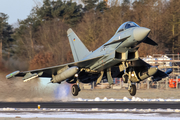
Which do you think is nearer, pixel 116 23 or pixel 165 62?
pixel 165 62

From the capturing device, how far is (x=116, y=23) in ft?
153

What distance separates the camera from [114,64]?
1705 centimetres

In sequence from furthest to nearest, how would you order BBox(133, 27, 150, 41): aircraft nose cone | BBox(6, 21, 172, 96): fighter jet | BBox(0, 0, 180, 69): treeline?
BBox(0, 0, 180, 69): treeline
BBox(6, 21, 172, 96): fighter jet
BBox(133, 27, 150, 41): aircraft nose cone

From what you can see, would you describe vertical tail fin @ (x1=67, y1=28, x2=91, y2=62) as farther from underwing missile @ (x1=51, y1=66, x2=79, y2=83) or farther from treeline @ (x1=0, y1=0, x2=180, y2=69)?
treeline @ (x1=0, y1=0, x2=180, y2=69)

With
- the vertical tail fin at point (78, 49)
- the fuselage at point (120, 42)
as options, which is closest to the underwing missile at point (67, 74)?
the fuselage at point (120, 42)

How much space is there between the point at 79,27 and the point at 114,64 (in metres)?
40.0

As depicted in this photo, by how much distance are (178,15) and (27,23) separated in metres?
29.9

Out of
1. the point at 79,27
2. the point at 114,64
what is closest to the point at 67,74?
the point at 114,64

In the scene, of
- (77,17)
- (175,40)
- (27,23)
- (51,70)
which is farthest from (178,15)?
(51,70)

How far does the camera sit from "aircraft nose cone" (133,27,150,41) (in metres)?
14.8

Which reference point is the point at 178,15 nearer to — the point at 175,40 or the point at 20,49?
the point at 175,40

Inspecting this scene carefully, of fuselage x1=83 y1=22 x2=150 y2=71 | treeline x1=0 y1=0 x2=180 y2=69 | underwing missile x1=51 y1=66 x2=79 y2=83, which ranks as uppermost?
treeline x1=0 y1=0 x2=180 y2=69

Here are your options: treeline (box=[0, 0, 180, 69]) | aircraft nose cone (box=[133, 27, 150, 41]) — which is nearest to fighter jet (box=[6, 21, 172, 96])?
aircraft nose cone (box=[133, 27, 150, 41])

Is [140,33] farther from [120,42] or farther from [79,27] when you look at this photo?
[79,27]
